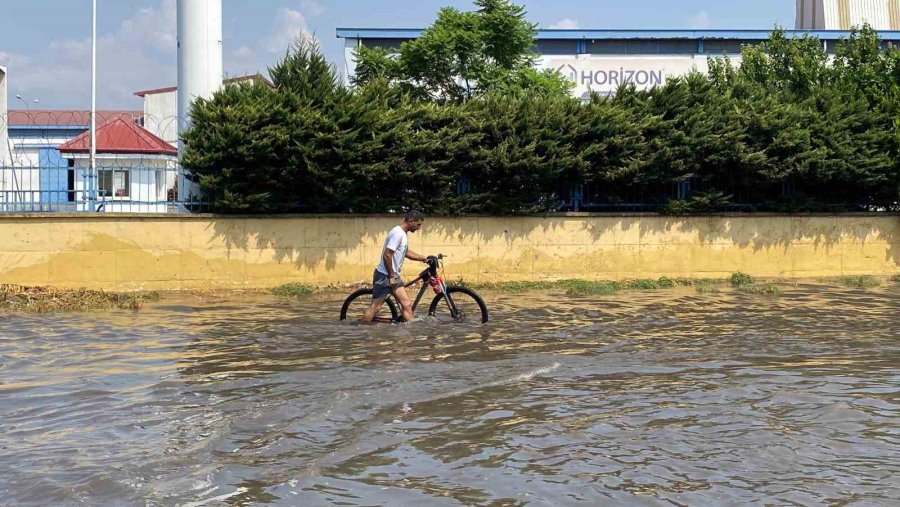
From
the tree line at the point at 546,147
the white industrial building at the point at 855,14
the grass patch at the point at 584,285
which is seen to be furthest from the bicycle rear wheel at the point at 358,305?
the white industrial building at the point at 855,14

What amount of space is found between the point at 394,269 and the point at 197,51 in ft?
27.8

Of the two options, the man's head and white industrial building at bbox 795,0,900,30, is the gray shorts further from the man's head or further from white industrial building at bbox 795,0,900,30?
white industrial building at bbox 795,0,900,30

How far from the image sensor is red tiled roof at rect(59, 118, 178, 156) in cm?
3497

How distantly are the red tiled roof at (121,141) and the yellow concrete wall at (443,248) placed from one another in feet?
62.3

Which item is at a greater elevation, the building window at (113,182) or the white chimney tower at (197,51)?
the white chimney tower at (197,51)

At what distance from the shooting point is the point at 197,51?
17.8 metres

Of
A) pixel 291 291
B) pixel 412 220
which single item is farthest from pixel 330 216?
pixel 412 220

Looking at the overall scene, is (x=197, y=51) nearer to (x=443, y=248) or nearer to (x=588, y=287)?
(x=443, y=248)

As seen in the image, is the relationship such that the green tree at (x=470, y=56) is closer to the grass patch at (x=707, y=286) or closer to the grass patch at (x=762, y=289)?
the grass patch at (x=707, y=286)

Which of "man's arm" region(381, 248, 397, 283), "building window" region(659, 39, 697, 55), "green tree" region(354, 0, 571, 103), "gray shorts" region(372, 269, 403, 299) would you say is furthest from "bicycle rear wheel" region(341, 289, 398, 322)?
"building window" region(659, 39, 697, 55)

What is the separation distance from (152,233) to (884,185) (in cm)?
1557

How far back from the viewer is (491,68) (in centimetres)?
2597

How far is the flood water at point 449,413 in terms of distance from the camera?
5461 mm

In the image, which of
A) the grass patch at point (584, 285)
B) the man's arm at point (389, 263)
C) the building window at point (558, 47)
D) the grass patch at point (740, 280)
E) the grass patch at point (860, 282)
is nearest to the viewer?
the man's arm at point (389, 263)
